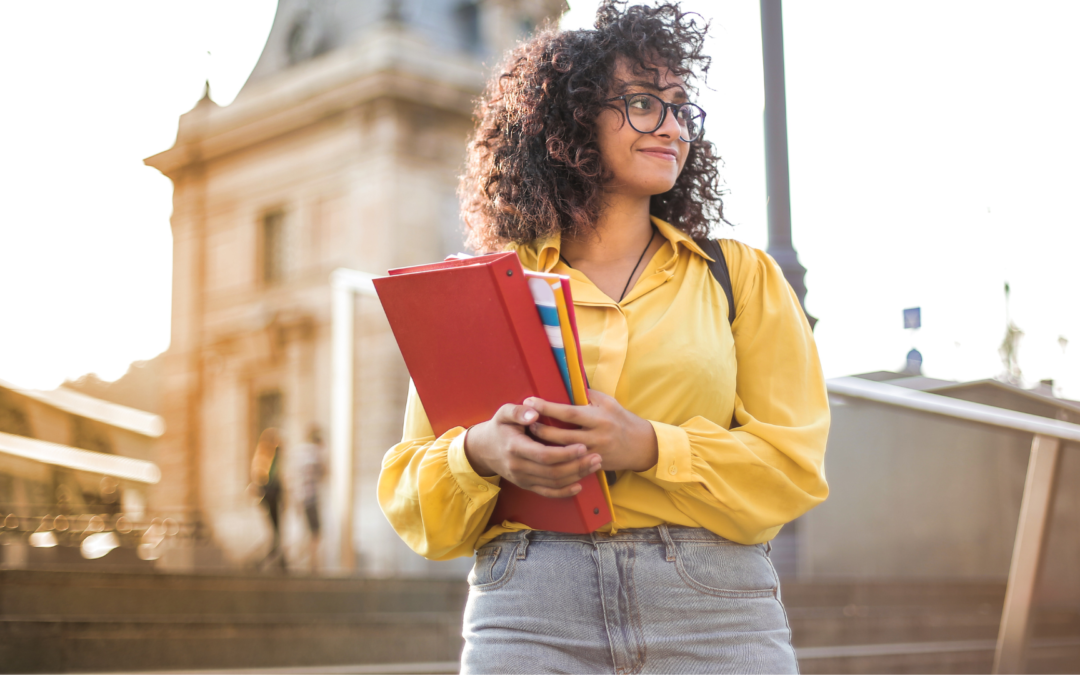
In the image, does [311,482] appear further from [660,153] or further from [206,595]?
[660,153]

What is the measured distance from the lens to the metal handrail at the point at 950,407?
3166 millimetres

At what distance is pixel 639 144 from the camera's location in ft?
6.11

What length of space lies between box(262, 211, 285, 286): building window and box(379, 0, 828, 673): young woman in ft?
66.2

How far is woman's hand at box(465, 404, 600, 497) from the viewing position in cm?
151

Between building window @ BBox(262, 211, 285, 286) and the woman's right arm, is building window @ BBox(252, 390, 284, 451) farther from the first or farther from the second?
the woman's right arm

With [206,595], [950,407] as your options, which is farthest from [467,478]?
[206,595]

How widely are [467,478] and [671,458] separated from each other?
1.10 ft

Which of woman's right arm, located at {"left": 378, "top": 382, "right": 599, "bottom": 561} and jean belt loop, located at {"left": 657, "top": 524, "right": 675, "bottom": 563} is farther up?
woman's right arm, located at {"left": 378, "top": 382, "right": 599, "bottom": 561}

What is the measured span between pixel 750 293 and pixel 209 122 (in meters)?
22.8

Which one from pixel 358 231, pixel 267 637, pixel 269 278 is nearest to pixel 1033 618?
pixel 267 637

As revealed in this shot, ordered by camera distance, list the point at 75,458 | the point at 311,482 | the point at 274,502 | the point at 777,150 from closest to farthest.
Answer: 1. the point at 777,150
2. the point at 75,458
3. the point at 274,502
4. the point at 311,482

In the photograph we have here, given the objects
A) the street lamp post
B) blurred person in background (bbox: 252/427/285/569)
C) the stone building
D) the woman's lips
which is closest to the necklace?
the woman's lips

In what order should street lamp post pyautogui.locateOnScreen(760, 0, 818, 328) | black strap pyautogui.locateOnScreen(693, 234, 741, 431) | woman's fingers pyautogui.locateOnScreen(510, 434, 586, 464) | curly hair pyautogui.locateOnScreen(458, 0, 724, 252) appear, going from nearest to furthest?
woman's fingers pyautogui.locateOnScreen(510, 434, 586, 464) → black strap pyautogui.locateOnScreen(693, 234, 741, 431) → curly hair pyautogui.locateOnScreen(458, 0, 724, 252) → street lamp post pyautogui.locateOnScreen(760, 0, 818, 328)

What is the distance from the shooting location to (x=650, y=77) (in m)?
1.88
